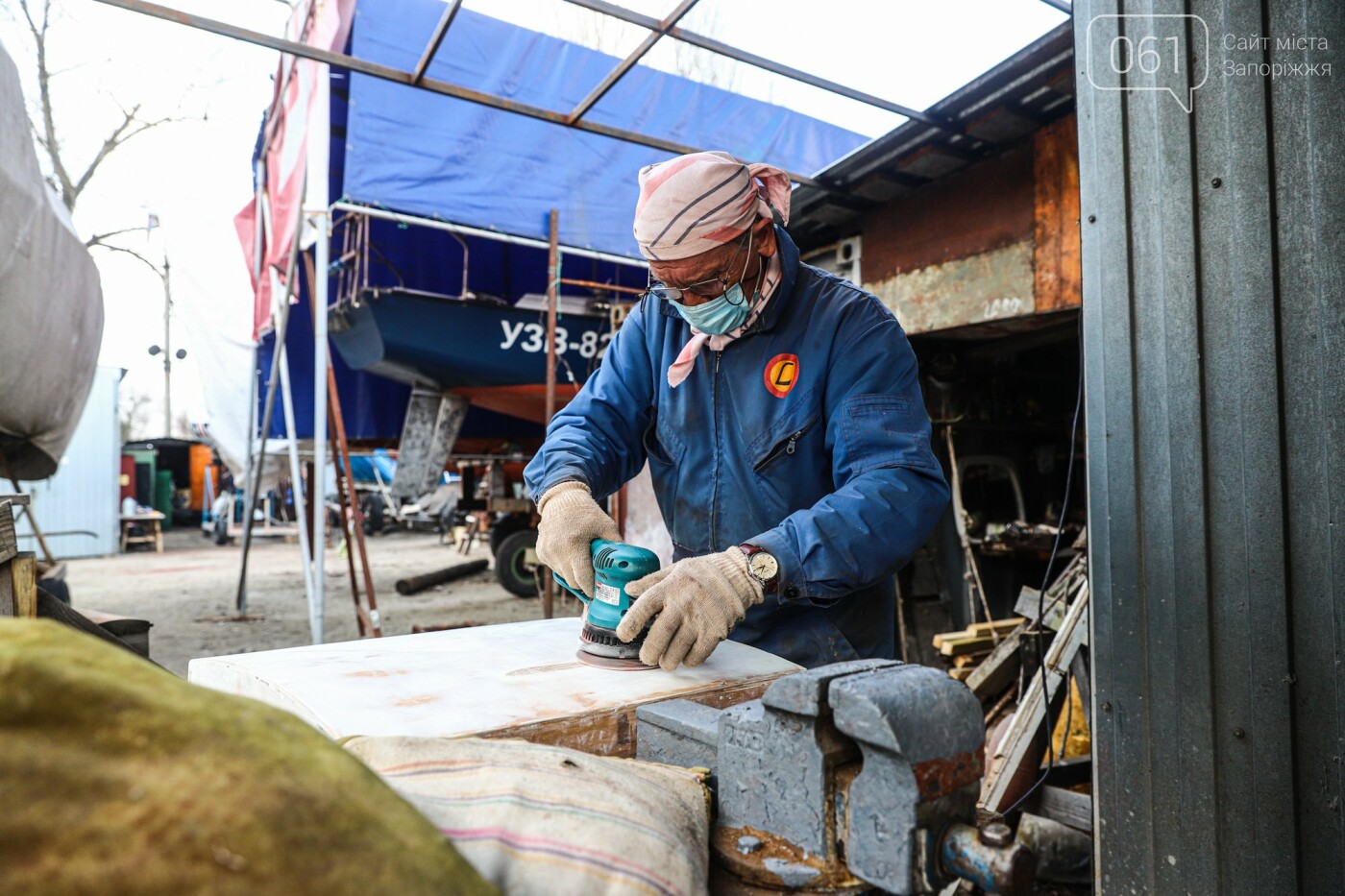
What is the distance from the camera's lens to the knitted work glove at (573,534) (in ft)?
5.26

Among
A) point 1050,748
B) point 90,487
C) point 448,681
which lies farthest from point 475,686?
point 90,487

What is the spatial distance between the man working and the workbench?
17 centimetres

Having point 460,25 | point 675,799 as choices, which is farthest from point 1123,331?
point 460,25

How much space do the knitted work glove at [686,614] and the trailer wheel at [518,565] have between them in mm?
6296

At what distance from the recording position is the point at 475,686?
3.94 ft

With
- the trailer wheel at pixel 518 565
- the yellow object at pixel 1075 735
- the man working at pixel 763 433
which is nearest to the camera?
the man working at pixel 763 433

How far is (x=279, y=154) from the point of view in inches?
270

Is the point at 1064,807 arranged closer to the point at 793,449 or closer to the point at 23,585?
the point at 793,449

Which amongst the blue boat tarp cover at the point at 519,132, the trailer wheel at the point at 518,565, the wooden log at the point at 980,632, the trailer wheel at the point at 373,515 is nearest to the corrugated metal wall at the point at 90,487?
the trailer wheel at the point at 373,515

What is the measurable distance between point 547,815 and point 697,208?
128 cm

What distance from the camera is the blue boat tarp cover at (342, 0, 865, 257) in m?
5.27

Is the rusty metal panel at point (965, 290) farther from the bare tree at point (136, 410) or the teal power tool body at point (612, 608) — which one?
the bare tree at point (136, 410)

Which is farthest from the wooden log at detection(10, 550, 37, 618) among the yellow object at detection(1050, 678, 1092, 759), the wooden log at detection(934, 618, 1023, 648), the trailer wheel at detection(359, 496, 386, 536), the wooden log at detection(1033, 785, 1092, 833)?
the trailer wheel at detection(359, 496, 386, 536)

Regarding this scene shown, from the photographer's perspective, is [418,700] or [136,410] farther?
[136,410]
